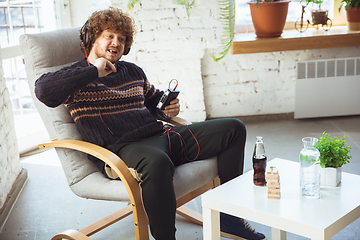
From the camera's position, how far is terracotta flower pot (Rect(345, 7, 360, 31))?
3152 mm

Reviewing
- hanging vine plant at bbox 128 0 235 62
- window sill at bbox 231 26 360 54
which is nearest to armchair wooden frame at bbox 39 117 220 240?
hanging vine plant at bbox 128 0 235 62

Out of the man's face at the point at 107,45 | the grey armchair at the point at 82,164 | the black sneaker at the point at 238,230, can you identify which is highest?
the man's face at the point at 107,45

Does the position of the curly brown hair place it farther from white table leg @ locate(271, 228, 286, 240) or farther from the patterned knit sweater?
white table leg @ locate(271, 228, 286, 240)

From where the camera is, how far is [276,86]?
3.34 m

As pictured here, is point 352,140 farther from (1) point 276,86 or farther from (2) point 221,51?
(2) point 221,51

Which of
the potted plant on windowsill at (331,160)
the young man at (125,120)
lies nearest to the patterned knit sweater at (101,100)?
the young man at (125,120)

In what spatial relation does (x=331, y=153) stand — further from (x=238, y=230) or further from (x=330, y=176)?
(x=238, y=230)

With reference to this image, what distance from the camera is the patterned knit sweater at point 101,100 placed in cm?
147

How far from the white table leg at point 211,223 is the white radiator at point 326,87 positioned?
7.21 ft

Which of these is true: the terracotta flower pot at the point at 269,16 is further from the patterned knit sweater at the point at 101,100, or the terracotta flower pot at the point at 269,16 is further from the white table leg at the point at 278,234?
the white table leg at the point at 278,234

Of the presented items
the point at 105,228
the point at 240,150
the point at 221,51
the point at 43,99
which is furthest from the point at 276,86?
the point at 43,99

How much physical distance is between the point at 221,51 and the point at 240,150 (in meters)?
1.60

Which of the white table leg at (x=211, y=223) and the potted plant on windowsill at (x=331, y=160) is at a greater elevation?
the potted plant on windowsill at (x=331, y=160)

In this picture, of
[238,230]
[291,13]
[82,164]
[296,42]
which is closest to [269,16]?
[296,42]
